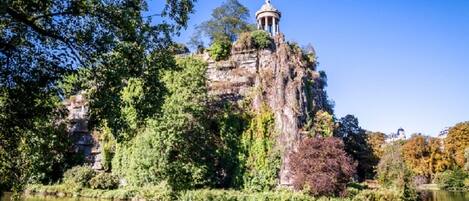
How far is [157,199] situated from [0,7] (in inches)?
947

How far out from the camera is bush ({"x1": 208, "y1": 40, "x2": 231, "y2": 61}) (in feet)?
128

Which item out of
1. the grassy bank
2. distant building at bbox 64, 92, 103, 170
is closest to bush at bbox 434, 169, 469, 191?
the grassy bank

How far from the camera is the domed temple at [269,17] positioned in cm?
4208

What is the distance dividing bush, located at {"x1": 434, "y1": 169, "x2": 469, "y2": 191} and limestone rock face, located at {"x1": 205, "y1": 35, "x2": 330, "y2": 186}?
23.8 meters

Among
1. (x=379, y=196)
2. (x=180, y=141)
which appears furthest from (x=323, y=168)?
(x=180, y=141)

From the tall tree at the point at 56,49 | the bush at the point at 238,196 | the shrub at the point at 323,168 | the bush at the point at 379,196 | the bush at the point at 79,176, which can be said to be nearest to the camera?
the tall tree at the point at 56,49

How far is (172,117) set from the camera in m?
29.4

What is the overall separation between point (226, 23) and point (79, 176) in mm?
20196

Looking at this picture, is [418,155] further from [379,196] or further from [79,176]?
[79,176]

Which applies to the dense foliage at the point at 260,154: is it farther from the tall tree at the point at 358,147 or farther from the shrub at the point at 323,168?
the tall tree at the point at 358,147

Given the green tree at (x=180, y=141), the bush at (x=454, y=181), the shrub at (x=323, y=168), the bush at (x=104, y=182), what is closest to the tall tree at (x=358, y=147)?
the bush at (x=454, y=181)

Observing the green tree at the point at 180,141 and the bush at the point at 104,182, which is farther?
the bush at the point at 104,182

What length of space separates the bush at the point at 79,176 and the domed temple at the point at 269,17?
2101 centimetres

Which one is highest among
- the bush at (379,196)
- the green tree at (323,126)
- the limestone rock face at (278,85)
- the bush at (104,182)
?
the limestone rock face at (278,85)
